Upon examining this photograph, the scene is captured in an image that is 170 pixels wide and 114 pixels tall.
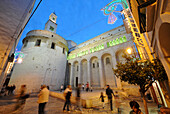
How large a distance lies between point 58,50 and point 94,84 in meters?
14.1

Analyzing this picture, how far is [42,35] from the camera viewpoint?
62.2ft

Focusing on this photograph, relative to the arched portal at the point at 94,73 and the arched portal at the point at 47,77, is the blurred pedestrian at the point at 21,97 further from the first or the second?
the arched portal at the point at 94,73

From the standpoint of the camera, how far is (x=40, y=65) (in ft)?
54.2

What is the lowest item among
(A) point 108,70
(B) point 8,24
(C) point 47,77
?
(C) point 47,77

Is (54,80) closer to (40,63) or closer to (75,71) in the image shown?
(40,63)

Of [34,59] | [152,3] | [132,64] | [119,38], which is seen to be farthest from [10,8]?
[119,38]

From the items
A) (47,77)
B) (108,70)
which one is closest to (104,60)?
(108,70)

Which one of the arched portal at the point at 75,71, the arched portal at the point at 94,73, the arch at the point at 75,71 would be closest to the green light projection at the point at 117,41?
the arched portal at the point at 94,73

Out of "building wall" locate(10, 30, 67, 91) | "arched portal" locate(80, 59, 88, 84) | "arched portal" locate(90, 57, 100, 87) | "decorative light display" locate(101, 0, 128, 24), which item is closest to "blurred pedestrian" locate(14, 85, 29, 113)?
"decorative light display" locate(101, 0, 128, 24)

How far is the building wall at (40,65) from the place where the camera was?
14.6 m

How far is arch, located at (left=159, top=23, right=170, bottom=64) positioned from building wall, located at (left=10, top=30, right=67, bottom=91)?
19268 millimetres

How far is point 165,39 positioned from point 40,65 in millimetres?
19753

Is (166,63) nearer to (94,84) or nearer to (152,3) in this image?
(152,3)

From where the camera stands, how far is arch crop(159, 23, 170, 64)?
2597mm
